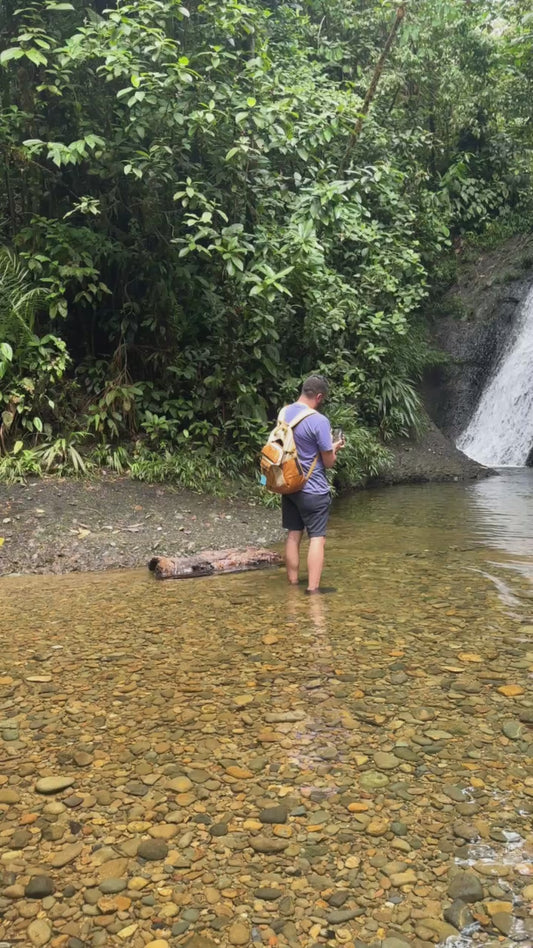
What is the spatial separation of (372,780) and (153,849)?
3.13ft

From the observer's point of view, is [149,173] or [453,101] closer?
[149,173]

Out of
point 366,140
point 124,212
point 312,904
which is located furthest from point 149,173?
point 312,904

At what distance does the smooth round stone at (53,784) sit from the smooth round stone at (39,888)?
1.79ft

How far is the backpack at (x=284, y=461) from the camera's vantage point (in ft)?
18.3

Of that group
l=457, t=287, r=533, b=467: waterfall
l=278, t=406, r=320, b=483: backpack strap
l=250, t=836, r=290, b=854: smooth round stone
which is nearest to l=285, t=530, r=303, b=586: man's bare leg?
l=278, t=406, r=320, b=483: backpack strap

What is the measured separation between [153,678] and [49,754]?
0.90 m

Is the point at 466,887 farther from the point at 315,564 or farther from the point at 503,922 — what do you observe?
the point at 315,564

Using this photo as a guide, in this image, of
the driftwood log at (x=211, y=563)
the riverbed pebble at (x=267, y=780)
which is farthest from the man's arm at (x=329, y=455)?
the driftwood log at (x=211, y=563)

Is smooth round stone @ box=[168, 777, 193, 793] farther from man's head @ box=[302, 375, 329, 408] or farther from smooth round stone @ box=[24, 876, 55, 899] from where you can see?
man's head @ box=[302, 375, 329, 408]

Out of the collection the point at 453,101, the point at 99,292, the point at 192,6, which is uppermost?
the point at 453,101

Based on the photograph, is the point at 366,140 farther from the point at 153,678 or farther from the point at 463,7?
the point at 153,678

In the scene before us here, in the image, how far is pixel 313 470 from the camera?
5.75 metres

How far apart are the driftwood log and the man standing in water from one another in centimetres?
82

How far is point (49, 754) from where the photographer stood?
3123mm
